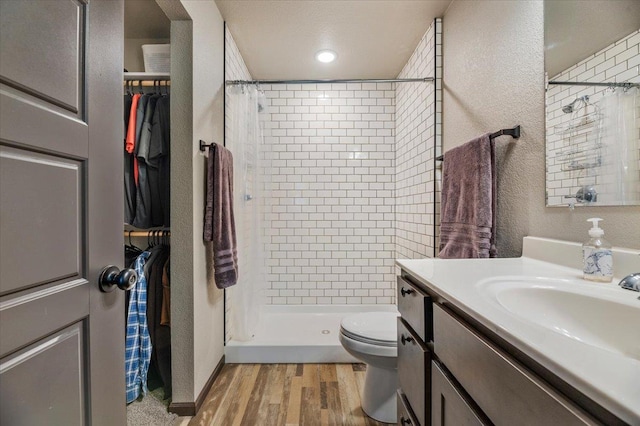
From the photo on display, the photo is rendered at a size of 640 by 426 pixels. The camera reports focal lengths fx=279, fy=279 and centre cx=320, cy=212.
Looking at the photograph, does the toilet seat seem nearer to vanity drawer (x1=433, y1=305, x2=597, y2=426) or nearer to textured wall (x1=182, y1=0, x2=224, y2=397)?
vanity drawer (x1=433, y1=305, x2=597, y2=426)

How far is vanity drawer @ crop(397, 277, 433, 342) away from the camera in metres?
0.87

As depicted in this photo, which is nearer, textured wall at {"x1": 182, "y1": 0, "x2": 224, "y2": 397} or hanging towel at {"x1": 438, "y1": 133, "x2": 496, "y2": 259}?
hanging towel at {"x1": 438, "y1": 133, "x2": 496, "y2": 259}

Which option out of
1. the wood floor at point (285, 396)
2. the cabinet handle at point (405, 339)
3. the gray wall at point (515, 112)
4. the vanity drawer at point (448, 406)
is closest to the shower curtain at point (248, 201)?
the wood floor at point (285, 396)

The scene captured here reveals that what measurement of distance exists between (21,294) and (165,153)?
51.9 inches

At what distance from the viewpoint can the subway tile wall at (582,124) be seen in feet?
2.69

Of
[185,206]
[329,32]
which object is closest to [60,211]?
[185,206]

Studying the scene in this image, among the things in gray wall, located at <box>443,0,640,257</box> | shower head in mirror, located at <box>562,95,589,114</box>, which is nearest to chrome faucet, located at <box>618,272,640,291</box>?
gray wall, located at <box>443,0,640,257</box>

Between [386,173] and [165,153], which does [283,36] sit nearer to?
[165,153]

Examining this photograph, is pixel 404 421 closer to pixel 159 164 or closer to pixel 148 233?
pixel 148 233

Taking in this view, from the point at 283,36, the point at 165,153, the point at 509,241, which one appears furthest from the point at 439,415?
the point at 283,36

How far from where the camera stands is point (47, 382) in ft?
1.91

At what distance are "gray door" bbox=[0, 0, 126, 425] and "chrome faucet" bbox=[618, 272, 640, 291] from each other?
1.38m

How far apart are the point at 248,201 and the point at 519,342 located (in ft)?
6.53

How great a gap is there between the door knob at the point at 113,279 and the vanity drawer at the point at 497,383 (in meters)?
0.89
